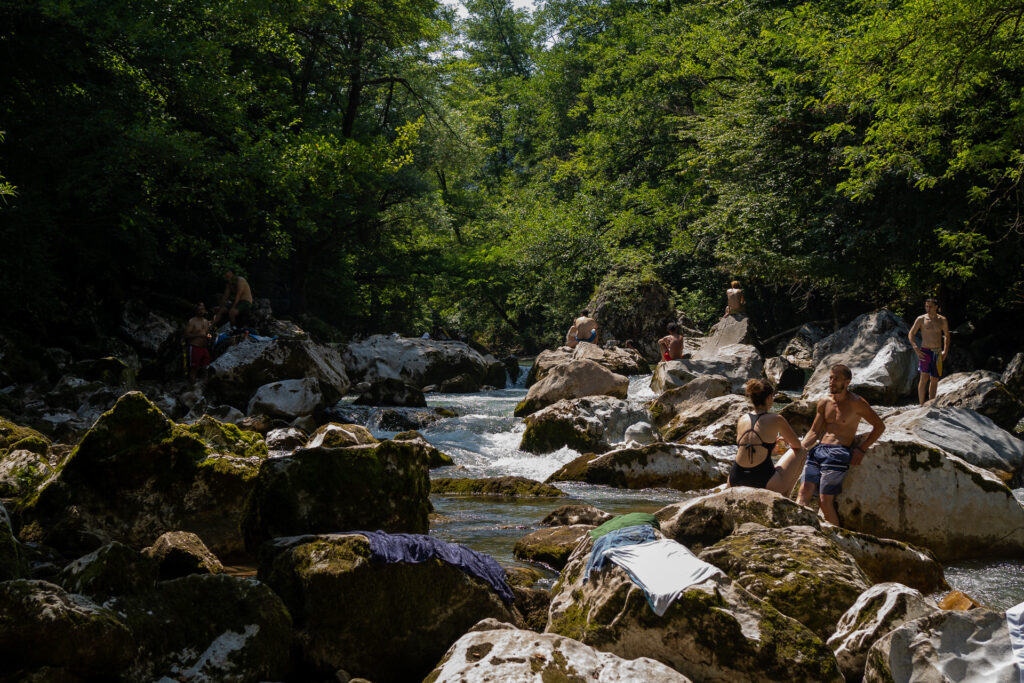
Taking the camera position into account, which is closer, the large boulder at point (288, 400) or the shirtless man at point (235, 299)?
the large boulder at point (288, 400)

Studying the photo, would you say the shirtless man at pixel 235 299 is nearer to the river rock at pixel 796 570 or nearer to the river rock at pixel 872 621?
the river rock at pixel 796 570

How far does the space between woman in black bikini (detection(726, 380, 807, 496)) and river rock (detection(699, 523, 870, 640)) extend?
1.51 meters

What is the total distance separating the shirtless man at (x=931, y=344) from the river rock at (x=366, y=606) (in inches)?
410

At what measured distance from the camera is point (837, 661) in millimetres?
4008

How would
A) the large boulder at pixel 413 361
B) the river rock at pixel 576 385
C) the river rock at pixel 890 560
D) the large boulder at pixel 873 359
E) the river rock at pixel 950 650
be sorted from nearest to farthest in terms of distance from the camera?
the river rock at pixel 950 650, the river rock at pixel 890 560, the river rock at pixel 576 385, the large boulder at pixel 873 359, the large boulder at pixel 413 361

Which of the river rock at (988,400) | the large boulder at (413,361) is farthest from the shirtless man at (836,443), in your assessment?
the large boulder at (413,361)

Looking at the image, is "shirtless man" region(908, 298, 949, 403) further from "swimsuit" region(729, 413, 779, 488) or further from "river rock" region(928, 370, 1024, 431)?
"swimsuit" region(729, 413, 779, 488)

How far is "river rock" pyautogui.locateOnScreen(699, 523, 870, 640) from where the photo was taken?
4.43m

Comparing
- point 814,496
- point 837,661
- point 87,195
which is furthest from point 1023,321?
point 87,195

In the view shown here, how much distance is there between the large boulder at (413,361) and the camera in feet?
66.6

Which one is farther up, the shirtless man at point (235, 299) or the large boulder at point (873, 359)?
the shirtless man at point (235, 299)

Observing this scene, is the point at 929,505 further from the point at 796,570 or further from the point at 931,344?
the point at 931,344

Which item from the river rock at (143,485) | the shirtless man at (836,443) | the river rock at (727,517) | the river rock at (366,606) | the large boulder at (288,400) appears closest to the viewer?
the river rock at (366,606)

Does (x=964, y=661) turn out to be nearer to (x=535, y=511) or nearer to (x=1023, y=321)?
(x=535, y=511)
